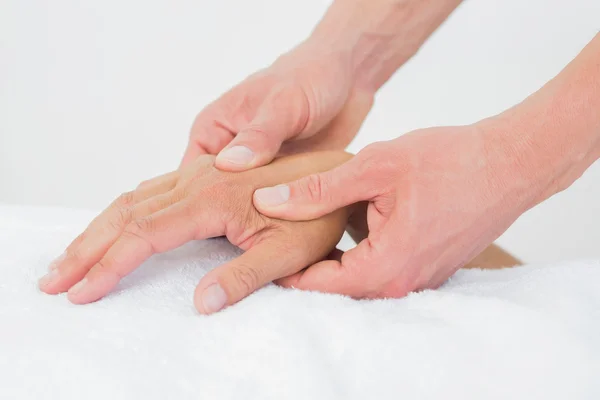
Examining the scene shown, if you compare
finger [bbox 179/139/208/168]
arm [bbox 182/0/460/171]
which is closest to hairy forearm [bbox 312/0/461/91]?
arm [bbox 182/0/460/171]

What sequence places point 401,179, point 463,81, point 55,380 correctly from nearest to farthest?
point 55,380, point 401,179, point 463,81

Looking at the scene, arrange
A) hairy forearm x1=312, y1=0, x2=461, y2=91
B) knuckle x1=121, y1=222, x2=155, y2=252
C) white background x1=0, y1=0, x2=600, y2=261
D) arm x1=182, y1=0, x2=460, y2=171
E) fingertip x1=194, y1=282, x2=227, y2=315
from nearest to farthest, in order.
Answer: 1. fingertip x1=194, y1=282, x2=227, y2=315
2. knuckle x1=121, y1=222, x2=155, y2=252
3. arm x1=182, y1=0, x2=460, y2=171
4. hairy forearm x1=312, y1=0, x2=461, y2=91
5. white background x1=0, y1=0, x2=600, y2=261

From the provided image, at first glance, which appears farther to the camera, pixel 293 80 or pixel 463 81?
pixel 463 81

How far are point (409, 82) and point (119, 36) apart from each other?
1.16 m

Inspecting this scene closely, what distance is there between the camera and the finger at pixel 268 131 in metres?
1.10

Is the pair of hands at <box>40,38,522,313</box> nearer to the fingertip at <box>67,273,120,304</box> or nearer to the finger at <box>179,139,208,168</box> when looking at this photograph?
the fingertip at <box>67,273,120,304</box>

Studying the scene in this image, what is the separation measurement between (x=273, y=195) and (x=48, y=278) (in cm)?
34

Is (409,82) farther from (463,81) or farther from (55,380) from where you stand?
(55,380)

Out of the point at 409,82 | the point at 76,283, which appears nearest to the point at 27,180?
the point at 409,82

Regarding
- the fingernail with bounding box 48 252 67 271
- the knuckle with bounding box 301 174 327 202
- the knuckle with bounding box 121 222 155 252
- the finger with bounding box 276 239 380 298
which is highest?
the knuckle with bounding box 301 174 327 202

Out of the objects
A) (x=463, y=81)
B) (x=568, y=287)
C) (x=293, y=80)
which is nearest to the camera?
(x=568, y=287)

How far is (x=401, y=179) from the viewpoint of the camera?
38.2 inches

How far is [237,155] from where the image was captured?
43.2 inches

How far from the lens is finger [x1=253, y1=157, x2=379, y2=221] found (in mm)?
988
